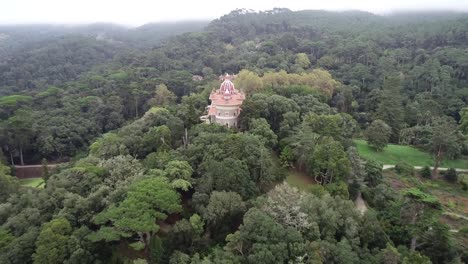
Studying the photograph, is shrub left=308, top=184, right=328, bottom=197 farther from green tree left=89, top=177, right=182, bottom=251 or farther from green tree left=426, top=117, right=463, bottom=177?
green tree left=426, top=117, right=463, bottom=177

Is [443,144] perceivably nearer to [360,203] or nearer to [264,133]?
[360,203]

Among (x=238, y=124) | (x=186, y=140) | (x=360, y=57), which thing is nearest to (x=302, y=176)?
(x=238, y=124)

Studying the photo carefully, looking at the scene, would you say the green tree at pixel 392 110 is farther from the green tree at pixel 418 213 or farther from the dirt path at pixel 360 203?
the green tree at pixel 418 213

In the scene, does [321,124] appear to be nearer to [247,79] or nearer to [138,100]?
[247,79]

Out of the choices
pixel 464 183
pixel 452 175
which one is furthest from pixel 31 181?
pixel 464 183

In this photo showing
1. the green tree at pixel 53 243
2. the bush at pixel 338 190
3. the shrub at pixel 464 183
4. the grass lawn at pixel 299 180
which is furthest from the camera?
the shrub at pixel 464 183

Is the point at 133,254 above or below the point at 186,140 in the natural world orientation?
below

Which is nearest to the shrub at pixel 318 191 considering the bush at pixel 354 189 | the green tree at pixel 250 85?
the bush at pixel 354 189
